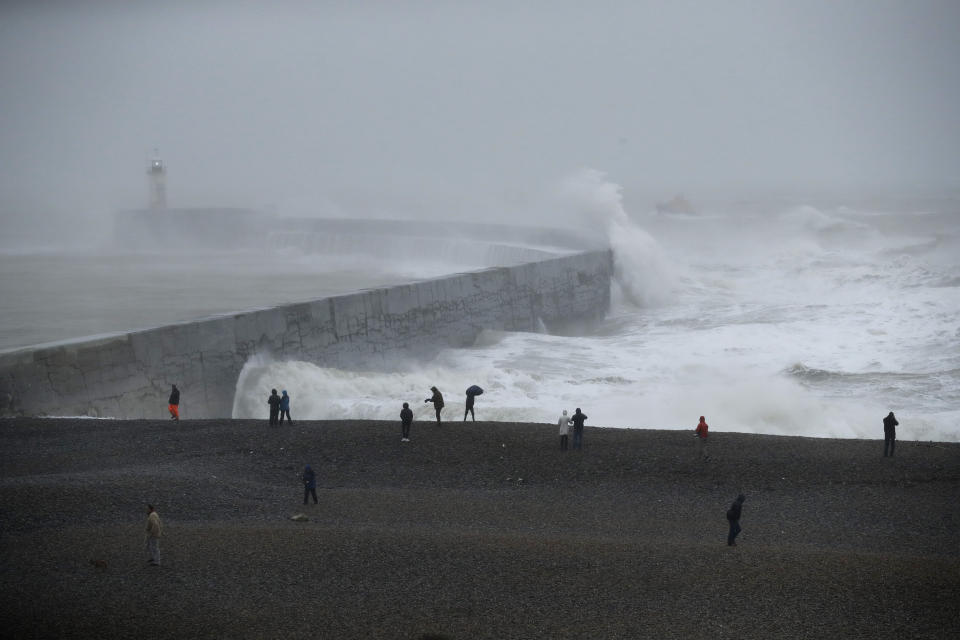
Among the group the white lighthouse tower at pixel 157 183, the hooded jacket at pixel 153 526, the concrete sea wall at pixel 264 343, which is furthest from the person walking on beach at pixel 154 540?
the white lighthouse tower at pixel 157 183

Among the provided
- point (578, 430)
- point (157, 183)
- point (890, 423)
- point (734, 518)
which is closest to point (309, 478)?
point (578, 430)

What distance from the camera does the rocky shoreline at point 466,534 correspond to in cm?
638

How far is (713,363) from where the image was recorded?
62.0ft

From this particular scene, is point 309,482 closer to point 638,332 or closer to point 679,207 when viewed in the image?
point 638,332

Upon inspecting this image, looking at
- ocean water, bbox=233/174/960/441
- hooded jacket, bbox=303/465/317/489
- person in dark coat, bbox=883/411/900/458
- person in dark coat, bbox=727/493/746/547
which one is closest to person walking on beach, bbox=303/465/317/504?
hooded jacket, bbox=303/465/317/489

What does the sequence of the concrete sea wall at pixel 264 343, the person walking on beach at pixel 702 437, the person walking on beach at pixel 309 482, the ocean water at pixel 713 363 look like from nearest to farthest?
the person walking on beach at pixel 309 482, the person walking on beach at pixel 702 437, the concrete sea wall at pixel 264 343, the ocean water at pixel 713 363

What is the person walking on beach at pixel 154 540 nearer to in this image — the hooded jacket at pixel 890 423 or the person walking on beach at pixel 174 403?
the person walking on beach at pixel 174 403

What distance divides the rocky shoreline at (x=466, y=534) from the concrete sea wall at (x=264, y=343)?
1008 millimetres

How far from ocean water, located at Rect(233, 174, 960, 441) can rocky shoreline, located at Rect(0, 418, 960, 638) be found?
7.87 feet

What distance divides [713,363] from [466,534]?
1180cm

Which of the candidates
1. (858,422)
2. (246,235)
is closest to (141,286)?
(246,235)

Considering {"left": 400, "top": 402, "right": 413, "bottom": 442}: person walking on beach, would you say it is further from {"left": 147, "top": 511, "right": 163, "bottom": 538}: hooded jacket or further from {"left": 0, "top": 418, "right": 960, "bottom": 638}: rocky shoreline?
{"left": 147, "top": 511, "right": 163, "bottom": 538}: hooded jacket

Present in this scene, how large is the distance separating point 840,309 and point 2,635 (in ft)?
77.9

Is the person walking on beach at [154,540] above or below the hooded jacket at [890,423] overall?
below
